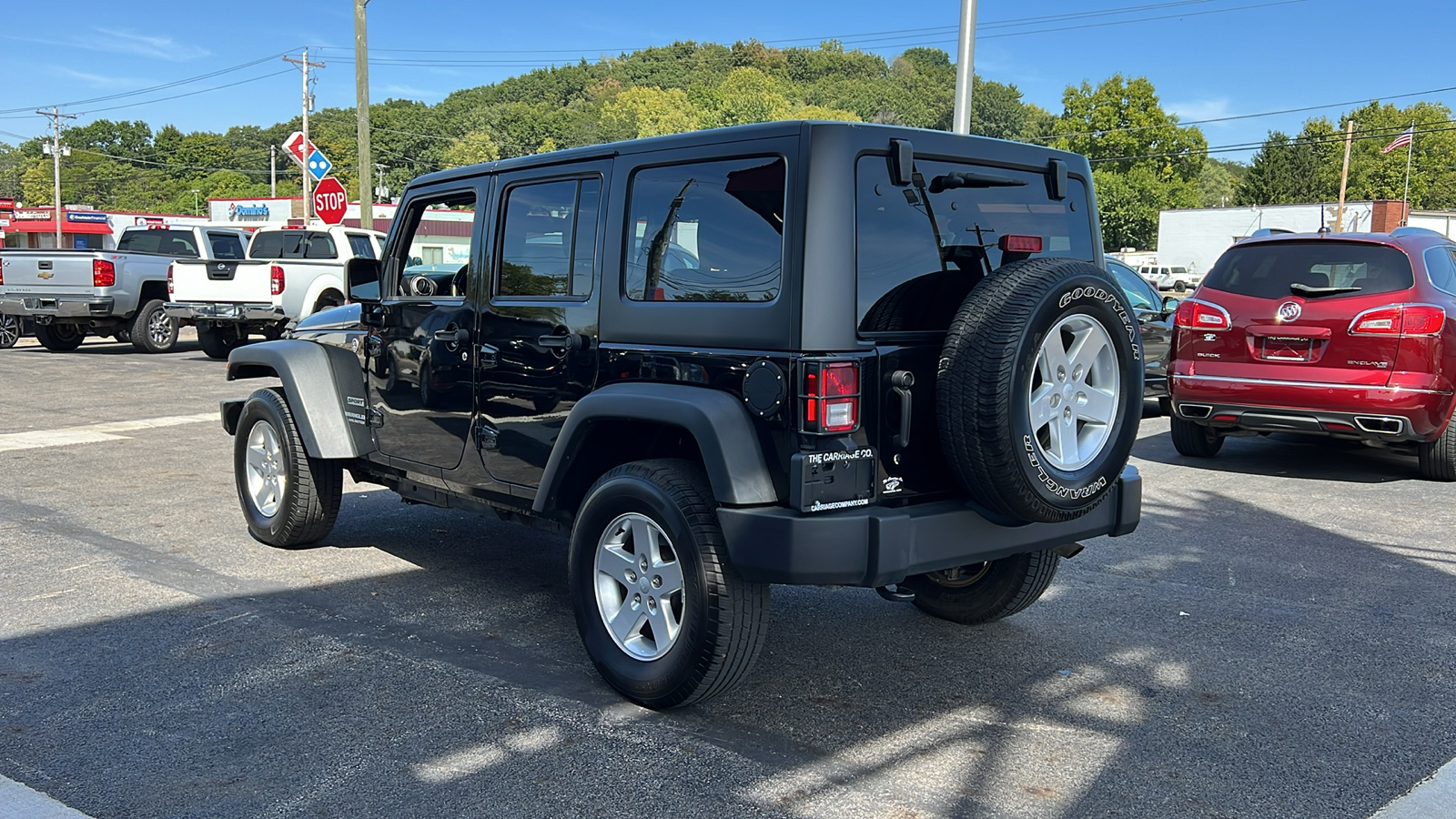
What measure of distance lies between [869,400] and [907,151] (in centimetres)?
81

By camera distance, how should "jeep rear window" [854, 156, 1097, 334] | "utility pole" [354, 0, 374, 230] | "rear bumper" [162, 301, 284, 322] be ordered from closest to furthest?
1. "jeep rear window" [854, 156, 1097, 334]
2. "rear bumper" [162, 301, 284, 322]
3. "utility pole" [354, 0, 374, 230]

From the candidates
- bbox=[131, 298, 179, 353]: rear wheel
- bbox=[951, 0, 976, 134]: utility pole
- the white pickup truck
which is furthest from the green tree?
bbox=[951, 0, 976, 134]: utility pole

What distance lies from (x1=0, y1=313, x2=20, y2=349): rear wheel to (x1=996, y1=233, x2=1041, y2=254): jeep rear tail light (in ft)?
66.6

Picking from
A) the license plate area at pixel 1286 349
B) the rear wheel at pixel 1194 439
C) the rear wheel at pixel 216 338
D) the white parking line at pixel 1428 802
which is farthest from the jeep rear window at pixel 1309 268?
the rear wheel at pixel 216 338

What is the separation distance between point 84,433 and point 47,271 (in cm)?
928

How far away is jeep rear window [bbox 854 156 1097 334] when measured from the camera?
3748 millimetres

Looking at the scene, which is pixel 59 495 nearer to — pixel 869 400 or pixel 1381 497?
pixel 869 400

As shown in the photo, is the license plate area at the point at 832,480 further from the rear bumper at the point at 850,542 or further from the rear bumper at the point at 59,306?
the rear bumper at the point at 59,306

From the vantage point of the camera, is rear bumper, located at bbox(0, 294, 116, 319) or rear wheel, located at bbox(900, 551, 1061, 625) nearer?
rear wheel, located at bbox(900, 551, 1061, 625)

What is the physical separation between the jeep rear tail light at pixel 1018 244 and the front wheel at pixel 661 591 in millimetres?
1333

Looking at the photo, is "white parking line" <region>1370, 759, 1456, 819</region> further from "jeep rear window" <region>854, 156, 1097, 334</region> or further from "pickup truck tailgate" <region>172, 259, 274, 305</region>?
"pickup truck tailgate" <region>172, 259, 274, 305</region>

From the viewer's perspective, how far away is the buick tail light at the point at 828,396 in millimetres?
3549

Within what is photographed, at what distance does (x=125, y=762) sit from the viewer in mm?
3508

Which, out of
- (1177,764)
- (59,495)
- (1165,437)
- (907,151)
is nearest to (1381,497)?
(1165,437)
